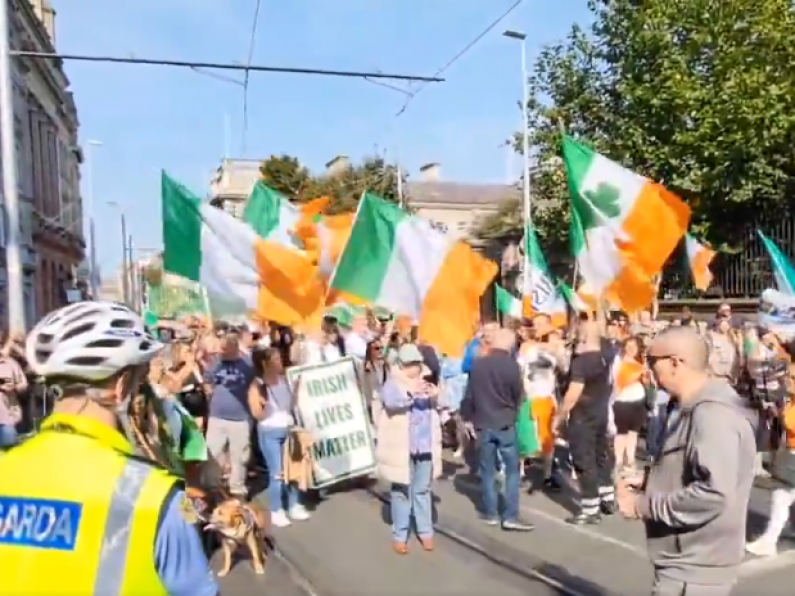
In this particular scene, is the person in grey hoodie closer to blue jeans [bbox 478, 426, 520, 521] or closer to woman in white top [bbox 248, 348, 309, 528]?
blue jeans [bbox 478, 426, 520, 521]

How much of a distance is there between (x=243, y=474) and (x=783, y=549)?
4435 mm

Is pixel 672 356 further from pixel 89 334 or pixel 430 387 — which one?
pixel 430 387

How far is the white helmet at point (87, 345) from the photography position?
2035 mm

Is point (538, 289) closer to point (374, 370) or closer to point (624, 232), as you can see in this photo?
point (374, 370)

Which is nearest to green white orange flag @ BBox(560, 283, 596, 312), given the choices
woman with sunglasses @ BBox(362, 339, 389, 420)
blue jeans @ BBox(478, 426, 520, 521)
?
woman with sunglasses @ BBox(362, 339, 389, 420)

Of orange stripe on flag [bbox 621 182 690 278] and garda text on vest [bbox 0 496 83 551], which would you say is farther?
orange stripe on flag [bbox 621 182 690 278]

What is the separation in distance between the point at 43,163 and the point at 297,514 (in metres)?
42.5

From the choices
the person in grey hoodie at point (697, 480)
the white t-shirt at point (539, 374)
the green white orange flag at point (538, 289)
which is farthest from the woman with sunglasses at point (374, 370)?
the person in grey hoodie at point (697, 480)

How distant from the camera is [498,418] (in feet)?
26.1

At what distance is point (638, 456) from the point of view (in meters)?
10.8

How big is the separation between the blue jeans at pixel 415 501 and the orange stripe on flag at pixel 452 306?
4.17 ft

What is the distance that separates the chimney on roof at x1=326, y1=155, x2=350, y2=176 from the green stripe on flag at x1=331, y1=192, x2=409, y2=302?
39.3m

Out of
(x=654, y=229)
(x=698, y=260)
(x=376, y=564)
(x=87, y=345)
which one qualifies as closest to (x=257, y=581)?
(x=376, y=564)

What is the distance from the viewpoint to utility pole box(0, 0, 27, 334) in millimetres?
13285
